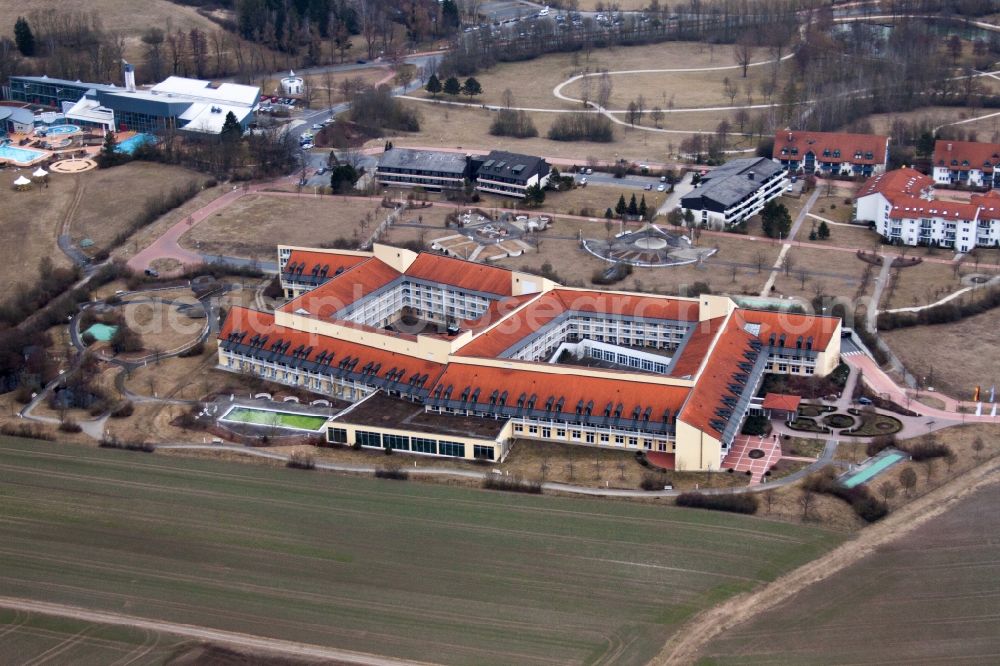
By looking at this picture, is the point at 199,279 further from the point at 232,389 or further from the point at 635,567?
the point at 635,567

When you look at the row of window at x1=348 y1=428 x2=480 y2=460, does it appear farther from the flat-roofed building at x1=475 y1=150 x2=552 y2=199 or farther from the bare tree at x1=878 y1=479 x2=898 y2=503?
the flat-roofed building at x1=475 y1=150 x2=552 y2=199

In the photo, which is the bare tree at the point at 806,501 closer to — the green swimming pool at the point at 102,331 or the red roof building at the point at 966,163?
the green swimming pool at the point at 102,331

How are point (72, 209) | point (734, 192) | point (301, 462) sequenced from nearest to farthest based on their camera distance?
point (301, 462) → point (734, 192) → point (72, 209)

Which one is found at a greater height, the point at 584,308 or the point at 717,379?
the point at 584,308

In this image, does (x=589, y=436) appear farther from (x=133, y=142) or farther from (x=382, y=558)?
(x=133, y=142)

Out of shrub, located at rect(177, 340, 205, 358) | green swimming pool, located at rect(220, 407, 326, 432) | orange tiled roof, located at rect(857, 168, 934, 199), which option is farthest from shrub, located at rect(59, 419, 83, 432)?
orange tiled roof, located at rect(857, 168, 934, 199)

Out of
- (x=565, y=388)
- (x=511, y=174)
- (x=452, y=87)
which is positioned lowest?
(x=565, y=388)

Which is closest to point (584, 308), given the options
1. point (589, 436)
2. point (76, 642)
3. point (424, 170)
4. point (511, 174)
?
point (589, 436)
